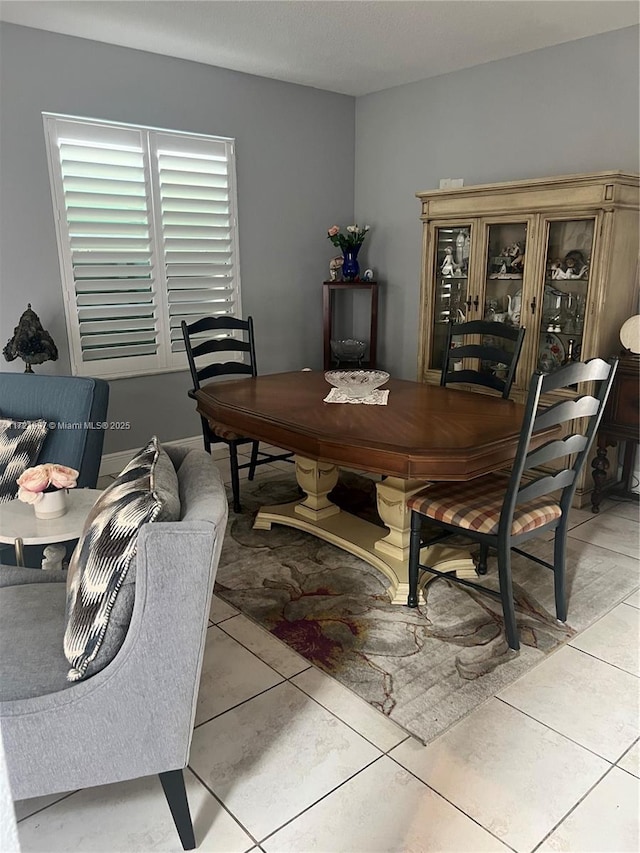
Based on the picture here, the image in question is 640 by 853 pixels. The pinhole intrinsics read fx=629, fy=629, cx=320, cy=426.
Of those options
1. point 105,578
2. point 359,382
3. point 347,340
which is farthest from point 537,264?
point 105,578

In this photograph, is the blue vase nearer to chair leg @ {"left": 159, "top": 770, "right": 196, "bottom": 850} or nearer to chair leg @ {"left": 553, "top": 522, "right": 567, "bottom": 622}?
chair leg @ {"left": 553, "top": 522, "right": 567, "bottom": 622}

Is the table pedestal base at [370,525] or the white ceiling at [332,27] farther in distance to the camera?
the white ceiling at [332,27]

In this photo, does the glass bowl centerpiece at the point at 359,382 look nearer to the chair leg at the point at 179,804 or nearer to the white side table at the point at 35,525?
the white side table at the point at 35,525

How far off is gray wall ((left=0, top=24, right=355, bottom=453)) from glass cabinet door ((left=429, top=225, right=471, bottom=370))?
1.26 meters

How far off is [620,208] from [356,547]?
2.20 meters

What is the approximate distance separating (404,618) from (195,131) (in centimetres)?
342

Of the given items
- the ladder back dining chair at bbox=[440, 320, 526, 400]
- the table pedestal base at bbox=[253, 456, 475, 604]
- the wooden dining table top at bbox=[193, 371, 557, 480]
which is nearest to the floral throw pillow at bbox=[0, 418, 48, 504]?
the wooden dining table top at bbox=[193, 371, 557, 480]

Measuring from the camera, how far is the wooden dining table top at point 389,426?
2.21m

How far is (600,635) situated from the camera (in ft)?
7.82

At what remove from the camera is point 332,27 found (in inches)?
135

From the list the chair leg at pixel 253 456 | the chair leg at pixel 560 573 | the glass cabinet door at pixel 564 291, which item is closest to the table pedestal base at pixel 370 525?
the chair leg at pixel 560 573

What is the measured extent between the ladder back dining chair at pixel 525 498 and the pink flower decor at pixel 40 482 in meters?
1.26

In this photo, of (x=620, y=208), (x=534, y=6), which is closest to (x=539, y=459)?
(x=620, y=208)

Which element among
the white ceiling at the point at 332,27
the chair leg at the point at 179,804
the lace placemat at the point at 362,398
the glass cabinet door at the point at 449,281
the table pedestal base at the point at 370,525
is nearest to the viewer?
the chair leg at the point at 179,804
